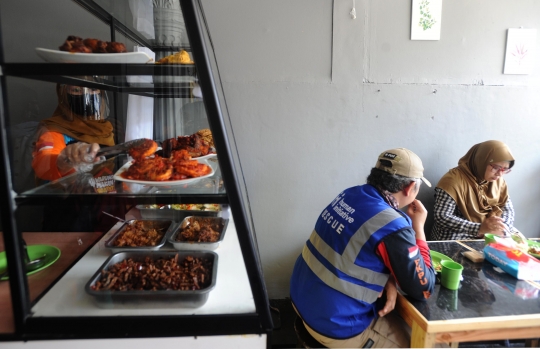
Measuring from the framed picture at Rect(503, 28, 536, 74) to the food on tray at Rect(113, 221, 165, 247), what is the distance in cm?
317

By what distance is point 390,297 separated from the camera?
1.53 meters

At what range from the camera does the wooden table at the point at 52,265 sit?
1.02 metres

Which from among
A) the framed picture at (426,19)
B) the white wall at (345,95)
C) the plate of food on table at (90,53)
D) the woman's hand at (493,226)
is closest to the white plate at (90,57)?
the plate of food on table at (90,53)

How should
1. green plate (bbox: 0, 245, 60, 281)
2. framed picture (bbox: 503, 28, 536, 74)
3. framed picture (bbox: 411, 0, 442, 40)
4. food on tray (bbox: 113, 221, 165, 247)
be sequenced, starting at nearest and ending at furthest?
green plate (bbox: 0, 245, 60, 281), food on tray (bbox: 113, 221, 165, 247), framed picture (bbox: 411, 0, 442, 40), framed picture (bbox: 503, 28, 536, 74)

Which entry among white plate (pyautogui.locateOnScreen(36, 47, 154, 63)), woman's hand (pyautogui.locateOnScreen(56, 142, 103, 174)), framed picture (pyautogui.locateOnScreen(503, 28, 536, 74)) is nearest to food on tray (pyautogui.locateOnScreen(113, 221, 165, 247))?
woman's hand (pyautogui.locateOnScreen(56, 142, 103, 174))

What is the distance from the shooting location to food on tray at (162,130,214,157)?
1.24 m

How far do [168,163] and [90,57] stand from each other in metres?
0.40

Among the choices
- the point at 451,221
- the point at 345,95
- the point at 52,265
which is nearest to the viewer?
the point at 52,265

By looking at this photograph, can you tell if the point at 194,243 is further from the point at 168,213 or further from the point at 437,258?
the point at 437,258

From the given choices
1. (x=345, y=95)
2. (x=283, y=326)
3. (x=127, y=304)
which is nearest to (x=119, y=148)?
(x=127, y=304)

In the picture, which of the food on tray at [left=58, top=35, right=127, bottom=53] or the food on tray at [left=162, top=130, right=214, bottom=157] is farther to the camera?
the food on tray at [left=162, top=130, right=214, bottom=157]

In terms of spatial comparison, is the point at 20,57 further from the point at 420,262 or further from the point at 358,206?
the point at 420,262

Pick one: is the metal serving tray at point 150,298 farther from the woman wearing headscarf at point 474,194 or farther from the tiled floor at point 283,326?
the woman wearing headscarf at point 474,194

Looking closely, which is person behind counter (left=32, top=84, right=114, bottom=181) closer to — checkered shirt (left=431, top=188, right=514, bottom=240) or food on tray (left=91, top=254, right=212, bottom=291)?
food on tray (left=91, top=254, right=212, bottom=291)
